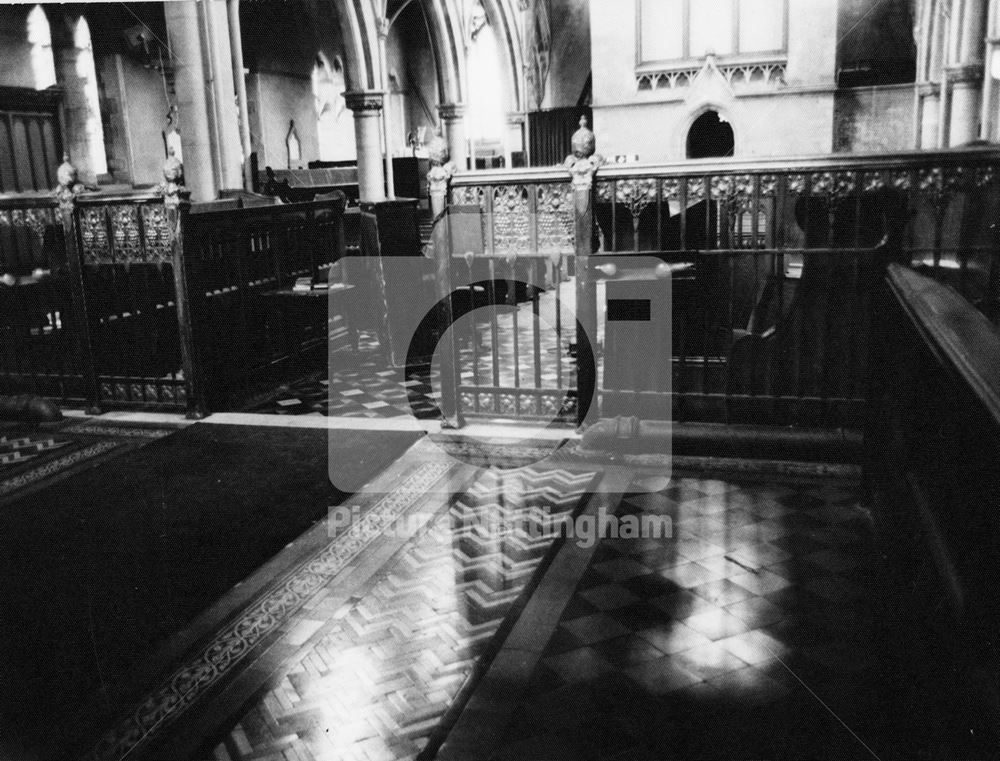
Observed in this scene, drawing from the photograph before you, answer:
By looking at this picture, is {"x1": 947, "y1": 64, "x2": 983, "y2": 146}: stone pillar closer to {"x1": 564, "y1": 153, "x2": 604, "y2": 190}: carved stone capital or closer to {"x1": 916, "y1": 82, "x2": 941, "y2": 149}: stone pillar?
{"x1": 916, "y1": 82, "x2": 941, "y2": 149}: stone pillar

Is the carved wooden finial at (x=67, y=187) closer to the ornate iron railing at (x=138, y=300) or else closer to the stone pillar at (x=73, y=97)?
the ornate iron railing at (x=138, y=300)

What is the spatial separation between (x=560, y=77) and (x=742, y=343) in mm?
15687

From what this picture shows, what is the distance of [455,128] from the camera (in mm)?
17156

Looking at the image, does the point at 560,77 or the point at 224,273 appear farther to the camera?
the point at 560,77

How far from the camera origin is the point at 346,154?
73.8 feet

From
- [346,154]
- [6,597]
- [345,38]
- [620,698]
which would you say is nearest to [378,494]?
[6,597]

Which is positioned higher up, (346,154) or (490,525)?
(346,154)

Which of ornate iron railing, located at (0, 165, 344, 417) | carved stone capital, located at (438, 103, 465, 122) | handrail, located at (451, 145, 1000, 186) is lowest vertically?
ornate iron railing, located at (0, 165, 344, 417)

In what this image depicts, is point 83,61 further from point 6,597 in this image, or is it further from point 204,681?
point 204,681

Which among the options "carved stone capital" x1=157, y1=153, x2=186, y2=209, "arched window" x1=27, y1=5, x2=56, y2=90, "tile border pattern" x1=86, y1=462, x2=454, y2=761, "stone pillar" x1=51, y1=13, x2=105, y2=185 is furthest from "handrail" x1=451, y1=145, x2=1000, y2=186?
"arched window" x1=27, y1=5, x2=56, y2=90

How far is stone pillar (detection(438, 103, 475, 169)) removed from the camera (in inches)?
667

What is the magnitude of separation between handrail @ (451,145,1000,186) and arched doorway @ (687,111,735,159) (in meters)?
9.68

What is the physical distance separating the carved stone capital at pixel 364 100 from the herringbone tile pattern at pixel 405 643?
9.94 m

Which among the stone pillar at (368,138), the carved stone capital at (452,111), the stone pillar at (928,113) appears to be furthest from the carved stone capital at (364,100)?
the stone pillar at (928,113)
